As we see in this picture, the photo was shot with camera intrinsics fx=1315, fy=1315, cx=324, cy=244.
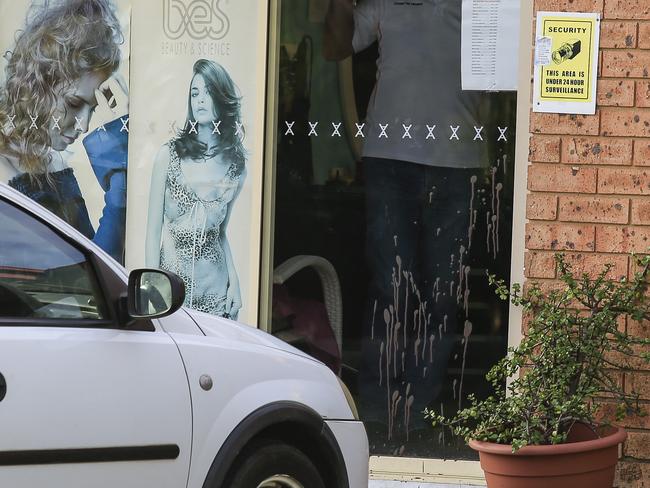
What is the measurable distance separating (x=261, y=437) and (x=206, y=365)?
1.23 ft

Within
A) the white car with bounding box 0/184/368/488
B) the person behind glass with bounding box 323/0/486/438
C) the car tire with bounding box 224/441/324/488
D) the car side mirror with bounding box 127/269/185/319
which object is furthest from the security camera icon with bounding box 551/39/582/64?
the car side mirror with bounding box 127/269/185/319

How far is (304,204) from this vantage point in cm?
758

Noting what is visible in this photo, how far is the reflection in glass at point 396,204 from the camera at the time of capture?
7.42m

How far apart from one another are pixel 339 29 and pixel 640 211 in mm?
2034

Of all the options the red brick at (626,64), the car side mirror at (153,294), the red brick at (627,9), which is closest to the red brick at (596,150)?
the red brick at (626,64)

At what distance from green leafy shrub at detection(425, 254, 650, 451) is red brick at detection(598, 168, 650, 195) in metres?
0.35

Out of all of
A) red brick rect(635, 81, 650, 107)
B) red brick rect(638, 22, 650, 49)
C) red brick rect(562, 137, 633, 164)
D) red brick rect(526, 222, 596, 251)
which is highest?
red brick rect(638, 22, 650, 49)

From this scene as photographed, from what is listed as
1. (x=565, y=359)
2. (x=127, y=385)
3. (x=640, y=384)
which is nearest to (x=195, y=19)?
(x=565, y=359)

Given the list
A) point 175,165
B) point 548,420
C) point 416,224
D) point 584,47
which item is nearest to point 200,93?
point 175,165

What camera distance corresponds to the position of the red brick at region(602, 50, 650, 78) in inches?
262

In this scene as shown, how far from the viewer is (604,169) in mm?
6695

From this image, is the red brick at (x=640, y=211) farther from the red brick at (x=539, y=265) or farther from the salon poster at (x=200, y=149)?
the salon poster at (x=200, y=149)

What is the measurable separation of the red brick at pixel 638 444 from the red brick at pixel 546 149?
1439 millimetres

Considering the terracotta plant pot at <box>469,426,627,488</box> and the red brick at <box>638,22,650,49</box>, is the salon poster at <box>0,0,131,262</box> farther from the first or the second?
the red brick at <box>638,22,650,49</box>
